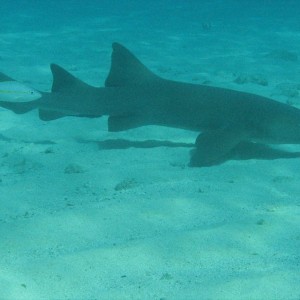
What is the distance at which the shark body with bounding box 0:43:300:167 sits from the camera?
203 inches

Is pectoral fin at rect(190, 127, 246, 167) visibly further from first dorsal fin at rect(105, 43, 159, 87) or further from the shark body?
first dorsal fin at rect(105, 43, 159, 87)

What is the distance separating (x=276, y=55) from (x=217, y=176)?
9.16m

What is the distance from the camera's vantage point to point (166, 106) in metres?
5.57

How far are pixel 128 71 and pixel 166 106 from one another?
0.72 m

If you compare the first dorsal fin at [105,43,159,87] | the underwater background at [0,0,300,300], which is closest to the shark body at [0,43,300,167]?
the first dorsal fin at [105,43,159,87]

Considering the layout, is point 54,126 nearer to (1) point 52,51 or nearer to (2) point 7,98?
(2) point 7,98

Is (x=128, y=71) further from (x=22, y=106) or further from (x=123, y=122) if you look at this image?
(x=22, y=106)

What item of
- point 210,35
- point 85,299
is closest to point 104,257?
point 85,299

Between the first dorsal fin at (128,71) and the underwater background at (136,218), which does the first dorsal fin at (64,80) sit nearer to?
the first dorsal fin at (128,71)

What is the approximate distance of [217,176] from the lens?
458 centimetres

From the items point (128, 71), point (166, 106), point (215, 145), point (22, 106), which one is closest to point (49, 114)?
point (22, 106)

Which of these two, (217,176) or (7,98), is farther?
(7,98)

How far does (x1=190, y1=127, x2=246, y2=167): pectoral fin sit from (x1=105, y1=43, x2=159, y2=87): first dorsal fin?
125 centimetres

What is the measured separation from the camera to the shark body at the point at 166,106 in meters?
5.17
